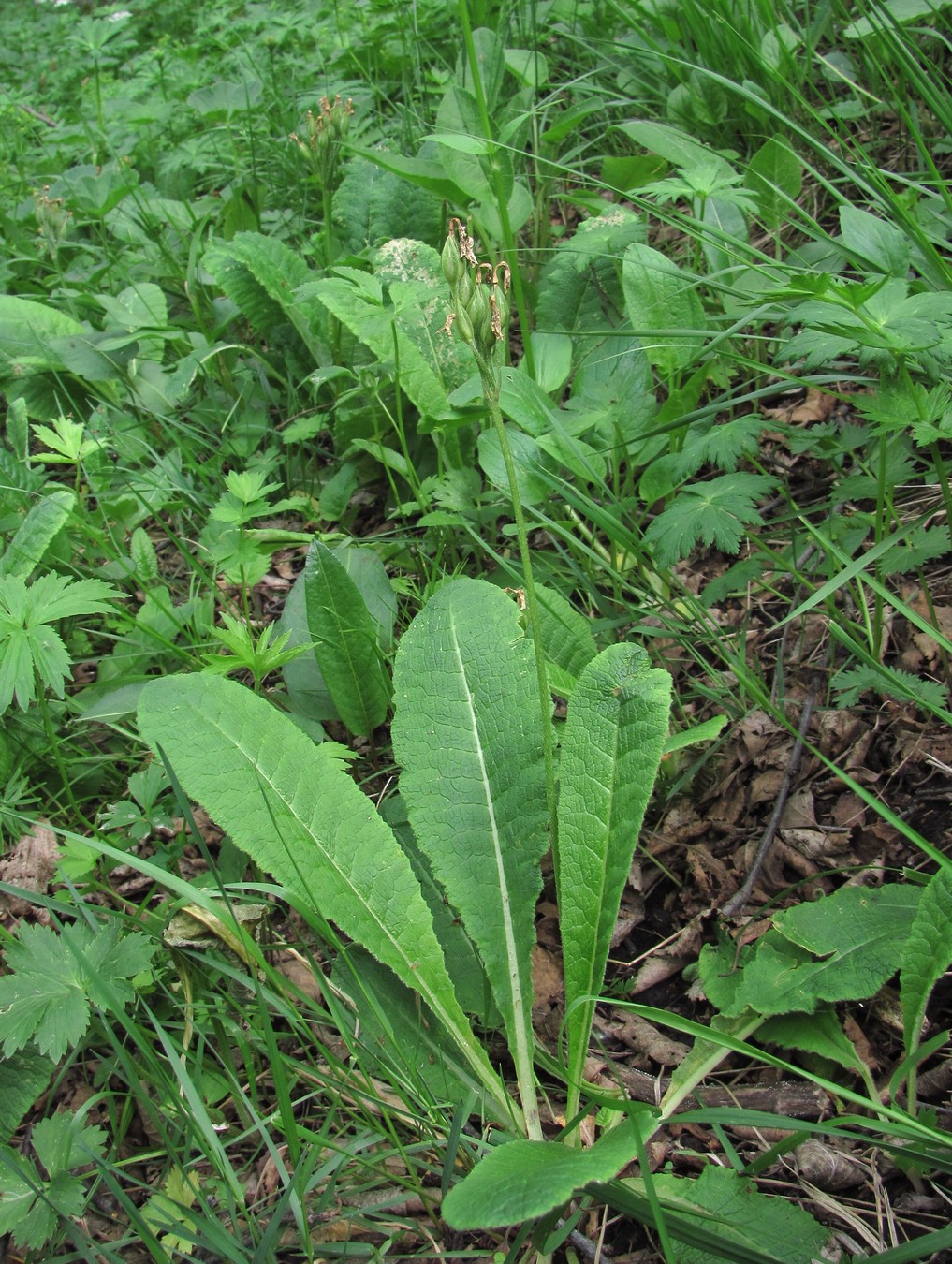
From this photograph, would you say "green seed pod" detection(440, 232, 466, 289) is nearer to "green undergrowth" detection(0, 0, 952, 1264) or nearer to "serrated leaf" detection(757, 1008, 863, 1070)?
"green undergrowth" detection(0, 0, 952, 1264)

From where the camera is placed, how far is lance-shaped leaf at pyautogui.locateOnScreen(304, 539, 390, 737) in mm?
1873

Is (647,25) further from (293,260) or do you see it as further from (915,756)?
(915,756)

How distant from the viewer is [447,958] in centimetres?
154

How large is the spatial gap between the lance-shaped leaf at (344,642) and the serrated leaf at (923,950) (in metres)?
1.04

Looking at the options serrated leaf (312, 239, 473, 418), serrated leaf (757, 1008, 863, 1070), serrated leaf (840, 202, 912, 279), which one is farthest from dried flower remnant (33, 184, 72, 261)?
serrated leaf (757, 1008, 863, 1070)

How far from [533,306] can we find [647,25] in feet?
4.50

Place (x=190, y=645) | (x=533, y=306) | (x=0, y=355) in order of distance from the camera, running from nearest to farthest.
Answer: (x=190, y=645), (x=533, y=306), (x=0, y=355)

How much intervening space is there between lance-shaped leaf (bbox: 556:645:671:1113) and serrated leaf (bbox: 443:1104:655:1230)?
22 centimetres

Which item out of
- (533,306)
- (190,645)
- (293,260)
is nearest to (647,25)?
(533,306)

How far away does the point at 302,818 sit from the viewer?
152 centimetres

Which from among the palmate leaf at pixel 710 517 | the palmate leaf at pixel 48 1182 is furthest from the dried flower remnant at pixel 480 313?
the palmate leaf at pixel 48 1182

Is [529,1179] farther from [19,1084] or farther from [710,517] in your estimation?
[710,517]

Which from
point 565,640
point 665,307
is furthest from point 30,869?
point 665,307

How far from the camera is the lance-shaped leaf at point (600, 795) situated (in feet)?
4.58
